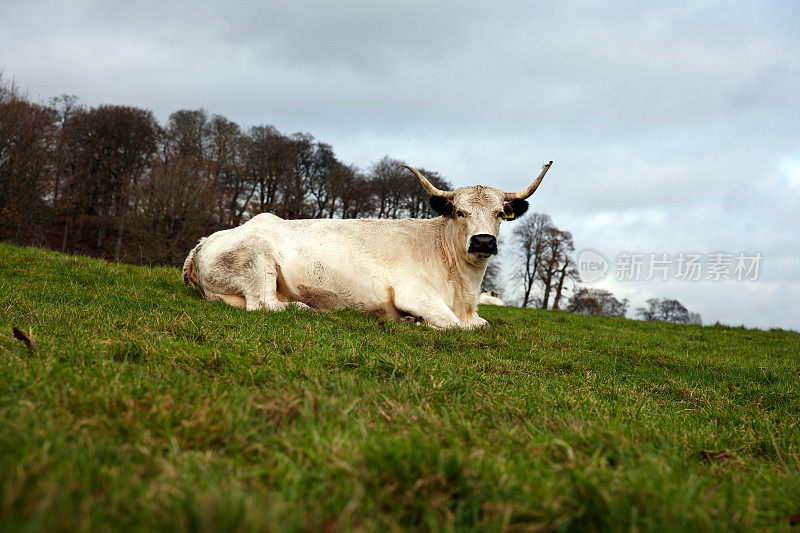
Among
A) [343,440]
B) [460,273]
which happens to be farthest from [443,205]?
[343,440]

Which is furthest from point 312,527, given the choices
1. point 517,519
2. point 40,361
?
point 40,361

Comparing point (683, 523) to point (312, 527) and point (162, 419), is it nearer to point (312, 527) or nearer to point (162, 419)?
point (312, 527)

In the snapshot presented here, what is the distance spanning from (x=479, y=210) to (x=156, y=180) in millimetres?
29161

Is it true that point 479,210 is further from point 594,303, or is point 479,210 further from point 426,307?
point 594,303

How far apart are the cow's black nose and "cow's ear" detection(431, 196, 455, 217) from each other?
1263 millimetres

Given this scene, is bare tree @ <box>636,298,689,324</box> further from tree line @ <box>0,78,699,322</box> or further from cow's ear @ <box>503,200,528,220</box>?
cow's ear @ <box>503,200,528,220</box>

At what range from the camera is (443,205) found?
8.76m

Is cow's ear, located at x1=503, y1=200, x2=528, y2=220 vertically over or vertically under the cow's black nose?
over

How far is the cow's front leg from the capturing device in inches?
299

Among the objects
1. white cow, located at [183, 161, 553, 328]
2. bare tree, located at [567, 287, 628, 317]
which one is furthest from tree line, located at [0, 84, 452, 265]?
white cow, located at [183, 161, 553, 328]

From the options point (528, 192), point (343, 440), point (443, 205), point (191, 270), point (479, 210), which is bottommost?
point (343, 440)

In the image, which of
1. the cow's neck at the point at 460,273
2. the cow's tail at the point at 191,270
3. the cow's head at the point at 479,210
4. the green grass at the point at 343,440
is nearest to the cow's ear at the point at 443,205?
the cow's head at the point at 479,210

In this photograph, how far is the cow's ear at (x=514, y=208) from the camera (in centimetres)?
897

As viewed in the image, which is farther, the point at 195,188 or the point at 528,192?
the point at 195,188
